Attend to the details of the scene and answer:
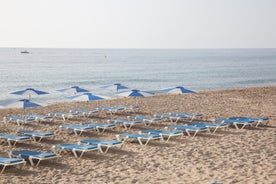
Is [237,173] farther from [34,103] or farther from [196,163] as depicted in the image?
[34,103]

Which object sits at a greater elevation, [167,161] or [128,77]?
[128,77]

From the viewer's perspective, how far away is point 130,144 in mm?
12648

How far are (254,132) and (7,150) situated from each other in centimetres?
821

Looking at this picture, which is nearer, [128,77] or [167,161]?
[167,161]

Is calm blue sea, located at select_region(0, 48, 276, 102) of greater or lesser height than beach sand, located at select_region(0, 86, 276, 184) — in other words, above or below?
above

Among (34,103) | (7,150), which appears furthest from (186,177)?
(34,103)

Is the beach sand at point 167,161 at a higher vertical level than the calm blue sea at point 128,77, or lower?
lower

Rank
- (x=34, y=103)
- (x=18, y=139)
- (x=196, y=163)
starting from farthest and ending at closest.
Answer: (x=34, y=103) → (x=18, y=139) → (x=196, y=163)

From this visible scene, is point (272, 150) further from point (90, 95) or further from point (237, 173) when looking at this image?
point (90, 95)

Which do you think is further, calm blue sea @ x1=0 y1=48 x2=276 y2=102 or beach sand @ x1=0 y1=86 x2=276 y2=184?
calm blue sea @ x1=0 y1=48 x2=276 y2=102

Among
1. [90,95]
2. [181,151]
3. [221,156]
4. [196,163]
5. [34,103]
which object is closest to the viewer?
[196,163]

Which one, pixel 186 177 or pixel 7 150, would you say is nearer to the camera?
pixel 186 177

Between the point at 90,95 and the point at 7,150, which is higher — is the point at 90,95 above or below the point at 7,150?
above

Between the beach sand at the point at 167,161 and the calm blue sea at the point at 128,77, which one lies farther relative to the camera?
the calm blue sea at the point at 128,77
